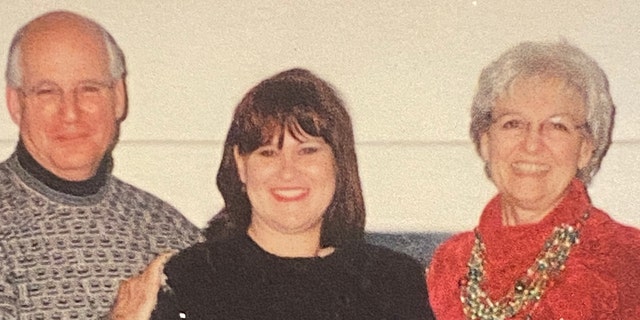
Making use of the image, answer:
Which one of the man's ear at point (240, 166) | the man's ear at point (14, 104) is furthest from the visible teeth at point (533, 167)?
the man's ear at point (14, 104)

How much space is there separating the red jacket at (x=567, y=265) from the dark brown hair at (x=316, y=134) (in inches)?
7.9

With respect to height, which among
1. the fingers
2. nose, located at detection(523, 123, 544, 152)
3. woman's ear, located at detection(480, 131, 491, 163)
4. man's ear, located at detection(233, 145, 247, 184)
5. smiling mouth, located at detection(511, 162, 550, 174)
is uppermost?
nose, located at detection(523, 123, 544, 152)

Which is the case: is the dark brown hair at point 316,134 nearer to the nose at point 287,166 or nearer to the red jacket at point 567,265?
the nose at point 287,166

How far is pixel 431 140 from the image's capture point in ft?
5.78

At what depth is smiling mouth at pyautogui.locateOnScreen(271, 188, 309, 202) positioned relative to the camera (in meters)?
1.74

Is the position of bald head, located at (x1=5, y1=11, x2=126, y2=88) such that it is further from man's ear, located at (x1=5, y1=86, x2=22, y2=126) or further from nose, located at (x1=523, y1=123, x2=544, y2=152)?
nose, located at (x1=523, y1=123, x2=544, y2=152)

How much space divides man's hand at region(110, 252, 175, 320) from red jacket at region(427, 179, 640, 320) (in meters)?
0.55

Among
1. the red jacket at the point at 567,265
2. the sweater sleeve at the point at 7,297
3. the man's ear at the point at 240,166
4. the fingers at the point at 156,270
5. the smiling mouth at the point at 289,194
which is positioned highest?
the man's ear at the point at 240,166

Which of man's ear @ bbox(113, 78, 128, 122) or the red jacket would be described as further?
man's ear @ bbox(113, 78, 128, 122)

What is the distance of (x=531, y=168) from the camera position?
170 centimetres

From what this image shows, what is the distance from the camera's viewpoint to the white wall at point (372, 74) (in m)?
1.75

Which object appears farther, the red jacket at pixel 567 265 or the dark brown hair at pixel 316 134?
the dark brown hair at pixel 316 134

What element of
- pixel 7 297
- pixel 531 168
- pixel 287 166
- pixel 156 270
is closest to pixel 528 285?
pixel 531 168

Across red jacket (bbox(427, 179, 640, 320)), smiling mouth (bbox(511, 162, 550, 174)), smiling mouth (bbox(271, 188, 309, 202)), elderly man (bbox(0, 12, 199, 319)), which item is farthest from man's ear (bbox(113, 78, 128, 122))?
smiling mouth (bbox(511, 162, 550, 174))
